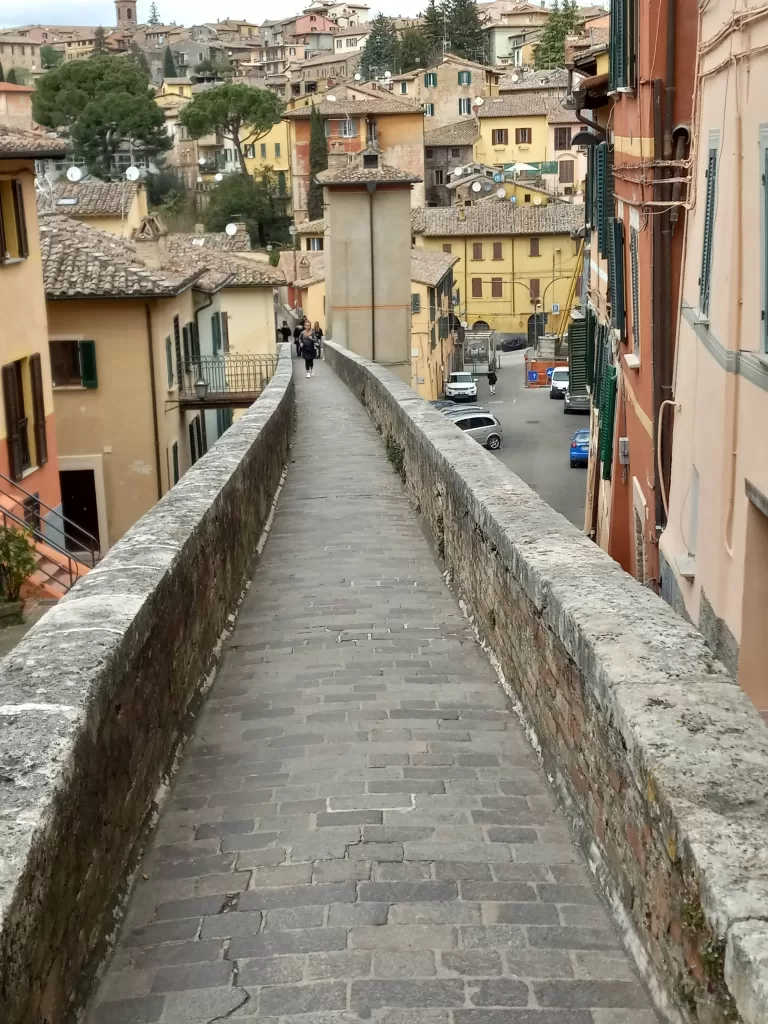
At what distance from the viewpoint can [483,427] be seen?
1702 inches

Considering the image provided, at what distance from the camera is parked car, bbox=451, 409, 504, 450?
42781mm

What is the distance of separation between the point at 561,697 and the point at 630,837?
1131 millimetres

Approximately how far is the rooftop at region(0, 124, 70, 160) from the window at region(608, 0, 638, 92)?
8.33 meters

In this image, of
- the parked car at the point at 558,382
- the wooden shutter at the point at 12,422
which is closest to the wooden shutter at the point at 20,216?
the wooden shutter at the point at 12,422

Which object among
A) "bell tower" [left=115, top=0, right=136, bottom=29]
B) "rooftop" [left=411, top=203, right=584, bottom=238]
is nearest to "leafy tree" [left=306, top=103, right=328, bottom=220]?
"rooftop" [left=411, top=203, right=584, bottom=238]

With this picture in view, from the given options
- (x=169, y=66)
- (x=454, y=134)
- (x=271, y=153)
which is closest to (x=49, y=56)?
(x=169, y=66)

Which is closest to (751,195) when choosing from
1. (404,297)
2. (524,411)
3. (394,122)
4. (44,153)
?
(44,153)

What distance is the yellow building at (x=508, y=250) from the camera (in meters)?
65.6

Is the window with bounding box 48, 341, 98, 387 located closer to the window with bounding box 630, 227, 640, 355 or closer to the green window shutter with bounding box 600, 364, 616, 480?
the green window shutter with bounding box 600, 364, 616, 480

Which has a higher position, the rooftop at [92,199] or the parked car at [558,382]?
the rooftop at [92,199]

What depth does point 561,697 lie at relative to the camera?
4742mm

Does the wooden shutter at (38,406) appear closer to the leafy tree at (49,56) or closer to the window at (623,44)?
the window at (623,44)

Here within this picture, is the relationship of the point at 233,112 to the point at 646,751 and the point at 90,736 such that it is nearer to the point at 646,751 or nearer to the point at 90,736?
the point at 90,736

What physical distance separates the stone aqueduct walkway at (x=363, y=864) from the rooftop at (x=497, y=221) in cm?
6034
